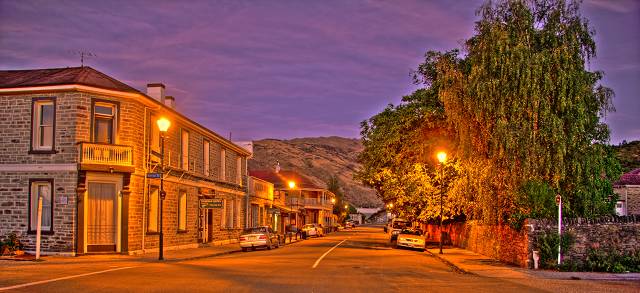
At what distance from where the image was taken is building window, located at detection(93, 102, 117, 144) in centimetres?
2858

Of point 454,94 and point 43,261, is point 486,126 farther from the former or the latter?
point 43,261

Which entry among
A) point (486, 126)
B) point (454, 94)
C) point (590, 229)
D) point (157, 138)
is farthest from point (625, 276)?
point (157, 138)

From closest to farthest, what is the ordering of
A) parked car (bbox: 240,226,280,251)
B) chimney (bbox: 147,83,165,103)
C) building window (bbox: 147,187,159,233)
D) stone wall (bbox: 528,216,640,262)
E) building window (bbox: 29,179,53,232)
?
stone wall (bbox: 528,216,640,262)
building window (bbox: 29,179,53,232)
building window (bbox: 147,187,159,233)
chimney (bbox: 147,83,165,103)
parked car (bbox: 240,226,280,251)

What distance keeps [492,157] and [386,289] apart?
1089 cm

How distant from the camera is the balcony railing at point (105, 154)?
2752cm

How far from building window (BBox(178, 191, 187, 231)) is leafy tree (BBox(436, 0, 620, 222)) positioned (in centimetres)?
1696

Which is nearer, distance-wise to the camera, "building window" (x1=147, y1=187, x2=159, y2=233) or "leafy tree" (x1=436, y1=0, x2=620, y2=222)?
"leafy tree" (x1=436, y1=0, x2=620, y2=222)

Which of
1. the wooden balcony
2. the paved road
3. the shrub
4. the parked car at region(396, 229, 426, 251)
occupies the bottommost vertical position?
the parked car at region(396, 229, 426, 251)

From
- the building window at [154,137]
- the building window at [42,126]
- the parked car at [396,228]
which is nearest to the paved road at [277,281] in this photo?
the building window at [42,126]

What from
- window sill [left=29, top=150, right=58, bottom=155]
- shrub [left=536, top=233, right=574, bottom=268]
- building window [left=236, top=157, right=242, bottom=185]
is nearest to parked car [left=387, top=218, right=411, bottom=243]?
building window [left=236, top=157, right=242, bottom=185]

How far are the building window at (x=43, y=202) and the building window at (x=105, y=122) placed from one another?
109 inches

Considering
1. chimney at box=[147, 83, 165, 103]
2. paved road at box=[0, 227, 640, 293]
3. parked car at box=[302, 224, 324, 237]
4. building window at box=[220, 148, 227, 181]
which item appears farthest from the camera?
parked car at box=[302, 224, 324, 237]

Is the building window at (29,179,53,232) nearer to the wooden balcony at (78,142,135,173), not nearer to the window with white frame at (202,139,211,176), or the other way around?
the wooden balcony at (78,142,135,173)

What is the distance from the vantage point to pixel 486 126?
2550 centimetres
